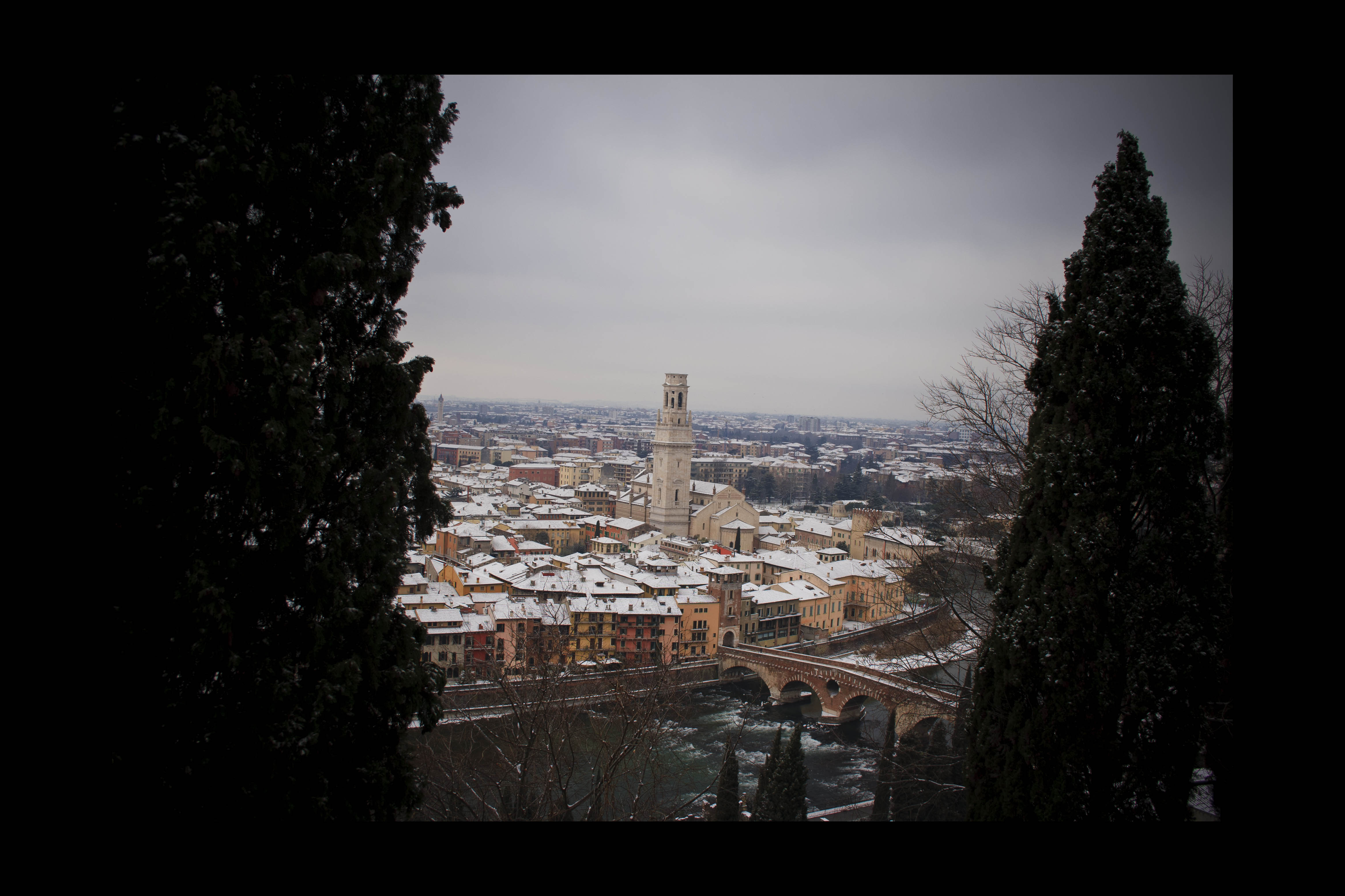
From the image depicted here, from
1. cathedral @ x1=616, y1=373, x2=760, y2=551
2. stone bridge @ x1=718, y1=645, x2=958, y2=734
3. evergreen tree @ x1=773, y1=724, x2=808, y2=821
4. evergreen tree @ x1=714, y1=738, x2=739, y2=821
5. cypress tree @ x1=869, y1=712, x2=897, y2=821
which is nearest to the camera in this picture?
evergreen tree @ x1=714, y1=738, x2=739, y2=821

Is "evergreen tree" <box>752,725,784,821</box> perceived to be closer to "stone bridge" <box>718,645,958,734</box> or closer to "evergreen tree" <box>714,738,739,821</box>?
"evergreen tree" <box>714,738,739,821</box>

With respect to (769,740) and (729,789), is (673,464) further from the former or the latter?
(729,789)

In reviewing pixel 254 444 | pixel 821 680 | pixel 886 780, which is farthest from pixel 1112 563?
pixel 821 680

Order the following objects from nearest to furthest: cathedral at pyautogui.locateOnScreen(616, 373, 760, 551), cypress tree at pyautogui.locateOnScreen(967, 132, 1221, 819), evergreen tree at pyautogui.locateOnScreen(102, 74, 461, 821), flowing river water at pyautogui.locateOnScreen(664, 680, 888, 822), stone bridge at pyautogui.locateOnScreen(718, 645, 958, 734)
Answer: evergreen tree at pyautogui.locateOnScreen(102, 74, 461, 821)
cypress tree at pyautogui.locateOnScreen(967, 132, 1221, 819)
flowing river water at pyautogui.locateOnScreen(664, 680, 888, 822)
stone bridge at pyautogui.locateOnScreen(718, 645, 958, 734)
cathedral at pyautogui.locateOnScreen(616, 373, 760, 551)

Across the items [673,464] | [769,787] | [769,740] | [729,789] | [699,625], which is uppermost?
[673,464]

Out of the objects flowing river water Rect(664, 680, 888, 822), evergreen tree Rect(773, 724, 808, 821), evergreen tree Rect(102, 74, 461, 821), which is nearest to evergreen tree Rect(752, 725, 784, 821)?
evergreen tree Rect(773, 724, 808, 821)

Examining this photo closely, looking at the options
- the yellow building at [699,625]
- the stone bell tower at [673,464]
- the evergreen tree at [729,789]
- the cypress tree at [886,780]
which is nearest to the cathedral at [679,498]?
the stone bell tower at [673,464]

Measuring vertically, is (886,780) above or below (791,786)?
below

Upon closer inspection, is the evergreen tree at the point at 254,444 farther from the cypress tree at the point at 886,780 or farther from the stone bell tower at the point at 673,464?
the stone bell tower at the point at 673,464
